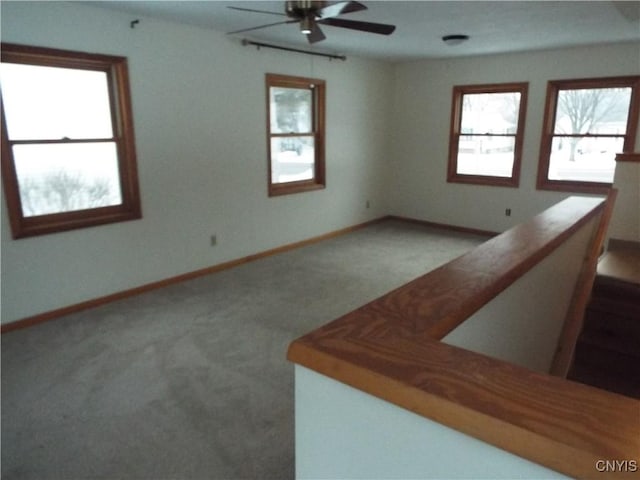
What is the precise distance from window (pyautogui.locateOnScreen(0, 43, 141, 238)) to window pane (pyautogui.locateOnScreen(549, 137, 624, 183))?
512 centimetres

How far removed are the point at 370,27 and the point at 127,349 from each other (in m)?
2.86

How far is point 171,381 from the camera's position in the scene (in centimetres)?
263

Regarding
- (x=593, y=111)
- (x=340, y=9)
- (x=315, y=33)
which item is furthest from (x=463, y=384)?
(x=593, y=111)

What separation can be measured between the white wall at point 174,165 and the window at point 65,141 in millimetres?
94

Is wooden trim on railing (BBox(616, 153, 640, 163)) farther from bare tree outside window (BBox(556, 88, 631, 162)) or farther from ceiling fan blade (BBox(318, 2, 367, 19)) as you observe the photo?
bare tree outside window (BBox(556, 88, 631, 162))

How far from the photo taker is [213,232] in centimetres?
461

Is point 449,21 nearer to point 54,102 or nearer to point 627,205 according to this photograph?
point 627,205

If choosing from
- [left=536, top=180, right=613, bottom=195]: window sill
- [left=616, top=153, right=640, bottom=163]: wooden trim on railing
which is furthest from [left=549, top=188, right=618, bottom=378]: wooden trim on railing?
[left=536, top=180, right=613, bottom=195]: window sill

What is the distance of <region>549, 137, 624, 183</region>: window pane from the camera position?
5.34 metres

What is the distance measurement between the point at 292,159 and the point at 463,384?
511 centimetres

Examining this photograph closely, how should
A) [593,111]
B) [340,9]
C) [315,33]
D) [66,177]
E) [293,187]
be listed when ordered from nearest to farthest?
[340,9], [315,33], [66,177], [593,111], [293,187]

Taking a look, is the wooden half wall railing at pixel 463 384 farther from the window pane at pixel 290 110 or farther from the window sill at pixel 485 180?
the window sill at pixel 485 180

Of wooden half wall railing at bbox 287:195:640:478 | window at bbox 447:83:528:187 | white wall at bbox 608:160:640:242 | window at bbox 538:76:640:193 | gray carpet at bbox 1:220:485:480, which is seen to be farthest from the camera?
window at bbox 447:83:528:187

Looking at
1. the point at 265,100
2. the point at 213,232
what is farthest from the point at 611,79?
the point at 213,232
